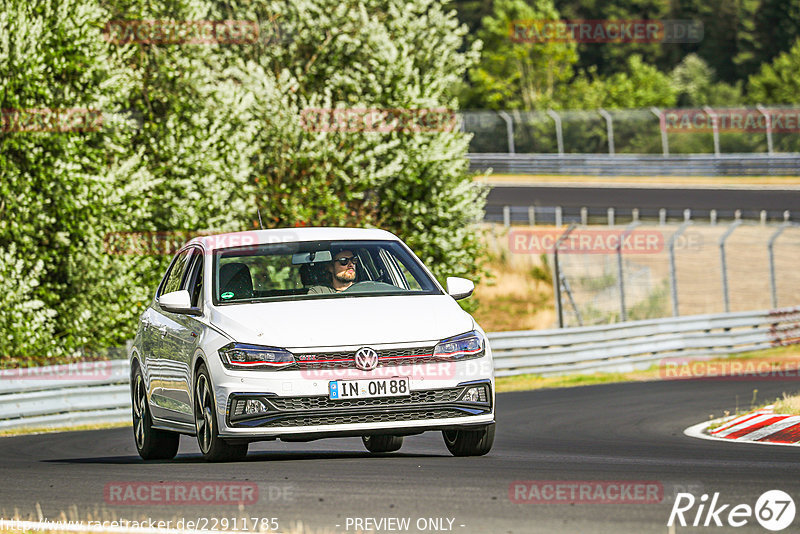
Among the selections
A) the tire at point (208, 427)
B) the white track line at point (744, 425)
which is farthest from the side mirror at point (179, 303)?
the white track line at point (744, 425)

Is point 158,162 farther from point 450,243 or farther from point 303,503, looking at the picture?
point 303,503

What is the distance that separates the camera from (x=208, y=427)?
9.72 metres

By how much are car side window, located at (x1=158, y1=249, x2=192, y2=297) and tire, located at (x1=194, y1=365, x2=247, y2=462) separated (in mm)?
1690

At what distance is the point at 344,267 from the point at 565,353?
1599 centimetres

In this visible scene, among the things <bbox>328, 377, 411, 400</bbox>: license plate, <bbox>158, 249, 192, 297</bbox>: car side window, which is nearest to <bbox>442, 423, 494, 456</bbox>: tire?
<bbox>328, 377, 411, 400</bbox>: license plate

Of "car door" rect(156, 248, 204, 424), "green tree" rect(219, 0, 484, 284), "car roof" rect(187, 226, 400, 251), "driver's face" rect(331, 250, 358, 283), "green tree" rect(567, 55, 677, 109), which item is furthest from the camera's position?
"green tree" rect(567, 55, 677, 109)

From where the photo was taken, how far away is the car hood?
9.20 meters

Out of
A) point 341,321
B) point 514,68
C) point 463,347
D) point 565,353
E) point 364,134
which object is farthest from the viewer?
point 514,68

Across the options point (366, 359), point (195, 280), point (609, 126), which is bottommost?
point (609, 126)

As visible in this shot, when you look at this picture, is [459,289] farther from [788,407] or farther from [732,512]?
[788,407]

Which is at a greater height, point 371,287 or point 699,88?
point 371,287

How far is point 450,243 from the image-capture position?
1272 inches

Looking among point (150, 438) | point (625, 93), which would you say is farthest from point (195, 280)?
point (625, 93)

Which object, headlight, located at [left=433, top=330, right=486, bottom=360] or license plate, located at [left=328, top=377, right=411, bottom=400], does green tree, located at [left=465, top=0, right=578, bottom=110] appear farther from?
license plate, located at [left=328, top=377, right=411, bottom=400]
